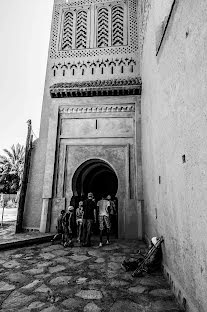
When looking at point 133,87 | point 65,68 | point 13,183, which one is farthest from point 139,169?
point 13,183

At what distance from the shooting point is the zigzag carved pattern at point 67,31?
388 inches

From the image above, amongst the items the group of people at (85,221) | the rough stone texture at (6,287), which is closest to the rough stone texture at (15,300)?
the rough stone texture at (6,287)

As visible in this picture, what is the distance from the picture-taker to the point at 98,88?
8188 millimetres

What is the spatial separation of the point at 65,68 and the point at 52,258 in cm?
809

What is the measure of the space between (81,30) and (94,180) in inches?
297

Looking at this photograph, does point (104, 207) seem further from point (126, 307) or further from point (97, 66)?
point (97, 66)

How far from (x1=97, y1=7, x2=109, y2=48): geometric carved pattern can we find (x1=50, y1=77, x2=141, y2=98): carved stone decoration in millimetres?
2585

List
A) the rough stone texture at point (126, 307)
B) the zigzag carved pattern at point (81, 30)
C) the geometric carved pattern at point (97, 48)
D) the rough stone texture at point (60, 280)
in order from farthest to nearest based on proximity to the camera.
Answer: the zigzag carved pattern at point (81, 30)
the geometric carved pattern at point (97, 48)
the rough stone texture at point (60, 280)
the rough stone texture at point (126, 307)

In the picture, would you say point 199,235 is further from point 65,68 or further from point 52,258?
point 65,68

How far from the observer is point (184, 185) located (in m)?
2.50

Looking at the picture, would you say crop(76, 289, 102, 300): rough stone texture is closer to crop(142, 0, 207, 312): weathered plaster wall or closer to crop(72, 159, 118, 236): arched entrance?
crop(142, 0, 207, 312): weathered plaster wall

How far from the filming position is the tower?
24.8 feet

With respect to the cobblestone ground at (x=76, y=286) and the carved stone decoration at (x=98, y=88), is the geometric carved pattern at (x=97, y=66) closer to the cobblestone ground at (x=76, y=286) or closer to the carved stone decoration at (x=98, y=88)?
the carved stone decoration at (x=98, y=88)

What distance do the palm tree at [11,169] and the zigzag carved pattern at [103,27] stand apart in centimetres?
2020
